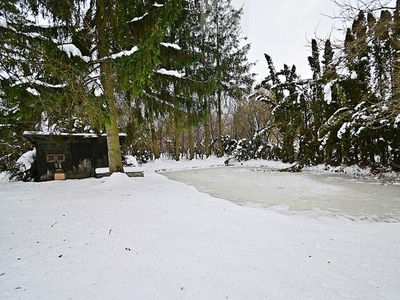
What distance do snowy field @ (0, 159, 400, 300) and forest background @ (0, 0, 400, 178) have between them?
93.0 inches

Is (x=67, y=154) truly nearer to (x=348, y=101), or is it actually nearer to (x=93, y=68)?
(x=93, y=68)

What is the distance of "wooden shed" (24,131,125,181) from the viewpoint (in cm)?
947

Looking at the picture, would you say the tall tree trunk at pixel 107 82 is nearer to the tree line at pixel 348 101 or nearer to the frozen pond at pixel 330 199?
the frozen pond at pixel 330 199

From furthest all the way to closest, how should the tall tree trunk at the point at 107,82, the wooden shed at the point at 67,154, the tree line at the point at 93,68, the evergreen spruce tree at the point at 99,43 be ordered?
the wooden shed at the point at 67,154 < the tall tree trunk at the point at 107,82 < the evergreen spruce tree at the point at 99,43 < the tree line at the point at 93,68

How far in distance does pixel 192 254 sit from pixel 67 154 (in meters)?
9.55

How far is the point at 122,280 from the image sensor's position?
2.08 metres

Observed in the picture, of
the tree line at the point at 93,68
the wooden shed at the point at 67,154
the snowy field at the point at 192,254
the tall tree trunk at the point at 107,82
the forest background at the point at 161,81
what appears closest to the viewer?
the snowy field at the point at 192,254

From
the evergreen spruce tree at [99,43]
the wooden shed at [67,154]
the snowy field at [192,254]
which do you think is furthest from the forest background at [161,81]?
the snowy field at [192,254]

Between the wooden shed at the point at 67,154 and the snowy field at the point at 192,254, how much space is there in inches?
228

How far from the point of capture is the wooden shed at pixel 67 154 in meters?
9.47

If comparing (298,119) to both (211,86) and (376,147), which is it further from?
(211,86)

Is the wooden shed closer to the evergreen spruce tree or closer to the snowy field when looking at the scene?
the evergreen spruce tree

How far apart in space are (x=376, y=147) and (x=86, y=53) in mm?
11522

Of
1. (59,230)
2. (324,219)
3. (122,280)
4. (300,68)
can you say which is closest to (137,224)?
(59,230)
